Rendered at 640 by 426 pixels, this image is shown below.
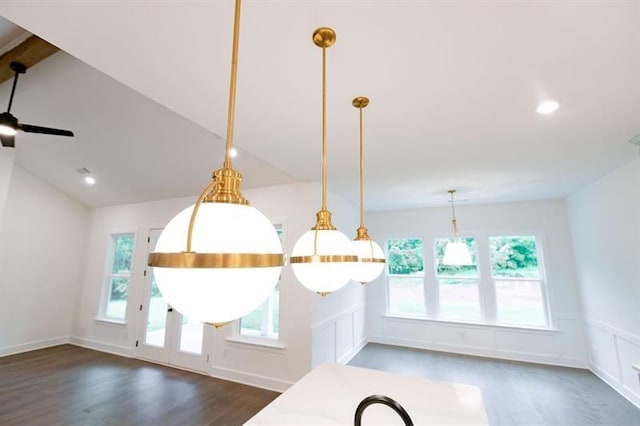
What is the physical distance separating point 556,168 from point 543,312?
297 centimetres

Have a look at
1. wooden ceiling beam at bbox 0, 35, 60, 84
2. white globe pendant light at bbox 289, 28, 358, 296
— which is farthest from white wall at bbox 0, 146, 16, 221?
white globe pendant light at bbox 289, 28, 358, 296

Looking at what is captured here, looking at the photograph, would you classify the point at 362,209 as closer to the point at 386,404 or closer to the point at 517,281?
the point at 386,404

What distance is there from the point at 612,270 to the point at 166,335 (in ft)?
21.6

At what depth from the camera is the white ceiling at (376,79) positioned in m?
1.19

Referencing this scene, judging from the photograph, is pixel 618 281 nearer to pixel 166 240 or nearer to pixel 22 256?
pixel 166 240

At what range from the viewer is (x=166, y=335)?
460cm

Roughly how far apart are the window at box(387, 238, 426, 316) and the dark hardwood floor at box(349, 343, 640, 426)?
32.7 inches

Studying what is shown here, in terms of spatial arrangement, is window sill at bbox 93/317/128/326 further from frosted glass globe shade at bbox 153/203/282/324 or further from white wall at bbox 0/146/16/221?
frosted glass globe shade at bbox 153/203/282/324

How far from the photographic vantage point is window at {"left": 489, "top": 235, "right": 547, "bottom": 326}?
4820 mm

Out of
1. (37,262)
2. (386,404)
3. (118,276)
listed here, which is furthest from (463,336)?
(37,262)

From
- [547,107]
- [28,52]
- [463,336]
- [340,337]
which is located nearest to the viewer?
[547,107]

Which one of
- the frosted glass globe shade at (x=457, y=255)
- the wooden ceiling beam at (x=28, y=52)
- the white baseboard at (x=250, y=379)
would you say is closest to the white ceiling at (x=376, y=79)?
the wooden ceiling beam at (x=28, y=52)

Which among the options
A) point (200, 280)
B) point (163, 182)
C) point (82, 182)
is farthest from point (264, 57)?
point (82, 182)

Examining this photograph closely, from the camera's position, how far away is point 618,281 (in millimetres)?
3361
